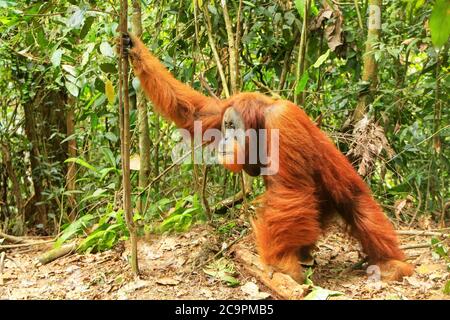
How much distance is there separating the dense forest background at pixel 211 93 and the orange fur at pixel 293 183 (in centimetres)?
28

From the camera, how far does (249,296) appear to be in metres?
2.96

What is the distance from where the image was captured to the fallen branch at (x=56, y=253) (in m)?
3.71

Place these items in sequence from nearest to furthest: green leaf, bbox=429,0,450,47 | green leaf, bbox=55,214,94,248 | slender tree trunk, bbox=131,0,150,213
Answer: green leaf, bbox=429,0,450,47, green leaf, bbox=55,214,94,248, slender tree trunk, bbox=131,0,150,213

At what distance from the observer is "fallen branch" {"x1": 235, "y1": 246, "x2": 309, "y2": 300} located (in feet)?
9.37

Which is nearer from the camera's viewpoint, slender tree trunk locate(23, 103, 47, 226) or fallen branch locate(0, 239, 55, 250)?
fallen branch locate(0, 239, 55, 250)

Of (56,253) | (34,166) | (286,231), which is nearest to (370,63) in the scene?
(286,231)

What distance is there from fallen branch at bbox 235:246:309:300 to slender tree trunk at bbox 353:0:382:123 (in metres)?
1.62

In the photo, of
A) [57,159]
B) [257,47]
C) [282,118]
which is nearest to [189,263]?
[282,118]

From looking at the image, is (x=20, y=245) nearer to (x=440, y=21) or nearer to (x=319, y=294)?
(x=319, y=294)

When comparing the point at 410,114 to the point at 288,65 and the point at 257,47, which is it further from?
the point at 257,47

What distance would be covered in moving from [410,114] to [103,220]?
2.82 metres

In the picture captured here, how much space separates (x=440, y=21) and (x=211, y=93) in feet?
8.65

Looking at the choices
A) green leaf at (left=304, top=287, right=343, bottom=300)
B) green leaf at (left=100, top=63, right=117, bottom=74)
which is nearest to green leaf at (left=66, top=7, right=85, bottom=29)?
green leaf at (left=100, top=63, right=117, bottom=74)

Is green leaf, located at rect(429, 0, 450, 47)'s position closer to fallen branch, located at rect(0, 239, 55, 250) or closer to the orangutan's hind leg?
the orangutan's hind leg
